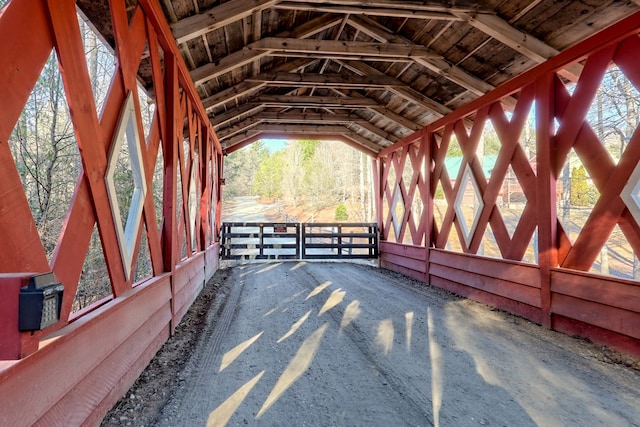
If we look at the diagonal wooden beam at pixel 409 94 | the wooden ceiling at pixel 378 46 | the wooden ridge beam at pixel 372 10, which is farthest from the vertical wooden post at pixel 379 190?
the wooden ridge beam at pixel 372 10

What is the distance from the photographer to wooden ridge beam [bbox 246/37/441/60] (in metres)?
4.32

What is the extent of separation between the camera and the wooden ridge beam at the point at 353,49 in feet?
14.2

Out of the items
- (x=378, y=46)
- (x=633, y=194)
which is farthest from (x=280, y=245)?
(x=633, y=194)

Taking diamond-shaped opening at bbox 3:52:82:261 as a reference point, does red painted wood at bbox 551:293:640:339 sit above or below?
below

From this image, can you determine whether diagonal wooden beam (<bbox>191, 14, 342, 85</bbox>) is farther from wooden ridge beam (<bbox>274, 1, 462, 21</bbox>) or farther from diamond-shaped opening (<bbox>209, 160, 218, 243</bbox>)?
diamond-shaped opening (<bbox>209, 160, 218, 243</bbox>)

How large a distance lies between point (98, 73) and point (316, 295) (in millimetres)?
4805

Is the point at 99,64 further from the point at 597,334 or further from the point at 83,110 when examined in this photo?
the point at 597,334

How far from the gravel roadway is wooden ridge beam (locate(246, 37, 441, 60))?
3361mm

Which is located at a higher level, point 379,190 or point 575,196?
point 379,190

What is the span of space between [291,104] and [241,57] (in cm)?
208

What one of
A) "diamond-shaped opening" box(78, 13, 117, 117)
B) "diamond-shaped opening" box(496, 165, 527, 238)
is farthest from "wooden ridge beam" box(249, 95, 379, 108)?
"diamond-shaped opening" box(496, 165, 527, 238)

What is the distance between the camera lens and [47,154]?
4.00 m

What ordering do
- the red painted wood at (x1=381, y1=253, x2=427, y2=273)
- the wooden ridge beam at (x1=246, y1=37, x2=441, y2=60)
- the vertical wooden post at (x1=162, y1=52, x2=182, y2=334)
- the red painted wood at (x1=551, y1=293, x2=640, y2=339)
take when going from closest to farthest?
the red painted wood at (x1=551, y1=293, x2=640, y2=339)
the vertical wooden post at (x1=162, y1=52, x2=182, y2=334)
the wooden ridge beam at (x1=246, y1=37, x2=441, y2=60)
the red painted wood at (x1=381, y1=253, x2=427, y2=273)

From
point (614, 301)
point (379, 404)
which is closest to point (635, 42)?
point (614, 301)
